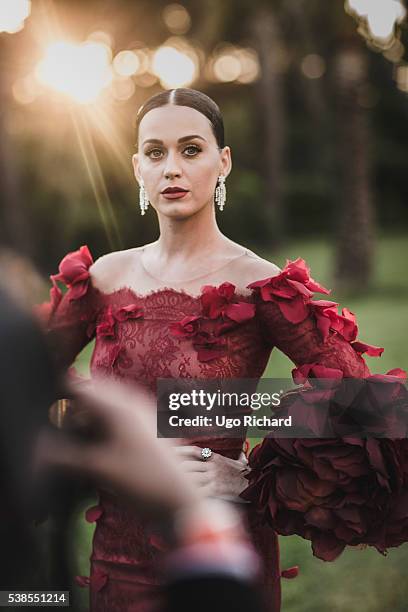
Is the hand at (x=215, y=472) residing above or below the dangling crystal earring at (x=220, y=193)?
below

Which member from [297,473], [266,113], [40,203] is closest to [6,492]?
[297,473]

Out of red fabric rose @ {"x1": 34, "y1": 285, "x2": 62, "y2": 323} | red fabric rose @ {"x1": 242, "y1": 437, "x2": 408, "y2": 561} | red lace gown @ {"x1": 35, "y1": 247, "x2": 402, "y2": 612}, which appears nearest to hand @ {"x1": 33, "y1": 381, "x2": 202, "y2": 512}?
red fabric rose @ {"x1": 242, "y1": 437, "x2": 408, "y2": 561}

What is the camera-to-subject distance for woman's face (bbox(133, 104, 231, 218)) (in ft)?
6.48

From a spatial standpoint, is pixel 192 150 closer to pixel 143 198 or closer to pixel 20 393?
pixel 143 198

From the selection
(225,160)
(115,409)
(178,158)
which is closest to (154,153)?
(178,158)

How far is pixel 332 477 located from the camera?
1771mm

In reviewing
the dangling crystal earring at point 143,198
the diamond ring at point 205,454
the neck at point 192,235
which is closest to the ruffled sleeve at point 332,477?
the diamond ring at point 205,454

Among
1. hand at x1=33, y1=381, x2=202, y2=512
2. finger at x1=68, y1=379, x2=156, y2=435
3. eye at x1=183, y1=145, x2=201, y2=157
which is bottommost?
hand at x1=33, y1=381, x2=202, y2=512

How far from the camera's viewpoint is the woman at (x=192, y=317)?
1.96m

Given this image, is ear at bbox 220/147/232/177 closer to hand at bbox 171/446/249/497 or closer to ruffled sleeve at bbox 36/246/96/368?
ruffled sleeve at bbox 36/246/96/368

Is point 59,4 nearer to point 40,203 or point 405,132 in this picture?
point 40,203

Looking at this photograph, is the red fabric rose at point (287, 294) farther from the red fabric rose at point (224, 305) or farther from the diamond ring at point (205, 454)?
the diamond ring at point (205, 454)

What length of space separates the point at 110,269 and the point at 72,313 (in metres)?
0.18

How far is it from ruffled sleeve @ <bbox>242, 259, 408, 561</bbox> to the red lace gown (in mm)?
23
